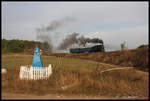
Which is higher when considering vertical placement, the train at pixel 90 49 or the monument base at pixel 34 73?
the train at pixel 90 49

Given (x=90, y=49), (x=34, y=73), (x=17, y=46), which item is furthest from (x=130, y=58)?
(x=17, y=46)

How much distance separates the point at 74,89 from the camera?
26.0 ft

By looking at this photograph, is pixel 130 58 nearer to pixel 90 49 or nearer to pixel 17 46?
pixel 90 49

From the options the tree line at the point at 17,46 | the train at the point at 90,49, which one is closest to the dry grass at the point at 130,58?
the train at the point at 90,49

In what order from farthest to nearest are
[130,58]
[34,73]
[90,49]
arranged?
[90,49]
[130,58]
[34,73]

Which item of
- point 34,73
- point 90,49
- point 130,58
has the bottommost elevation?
point 34,73

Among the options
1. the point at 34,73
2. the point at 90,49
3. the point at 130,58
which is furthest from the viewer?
the point at 90,49

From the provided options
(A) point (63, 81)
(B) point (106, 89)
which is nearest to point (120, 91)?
(B) point (106, 89)

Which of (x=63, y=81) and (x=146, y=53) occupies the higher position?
(x=146, y=53)

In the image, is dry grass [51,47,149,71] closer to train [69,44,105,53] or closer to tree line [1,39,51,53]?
train [69,44,105,53]

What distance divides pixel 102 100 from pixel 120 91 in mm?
1776

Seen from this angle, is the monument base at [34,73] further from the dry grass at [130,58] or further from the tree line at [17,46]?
the tree line at [17,46]

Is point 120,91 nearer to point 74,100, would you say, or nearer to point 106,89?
point 106,89

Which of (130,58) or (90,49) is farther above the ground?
(90,49)
